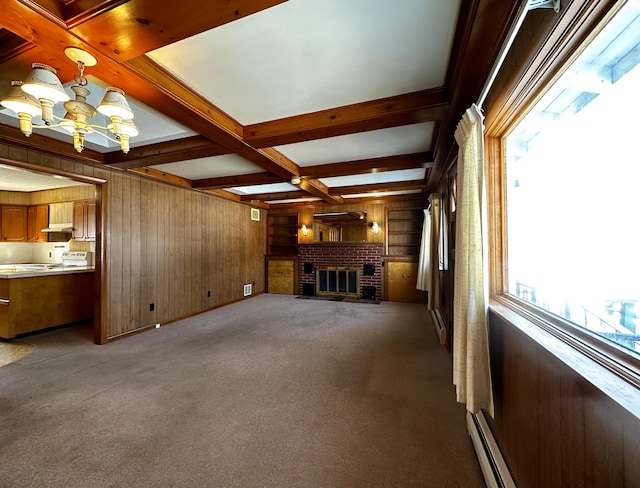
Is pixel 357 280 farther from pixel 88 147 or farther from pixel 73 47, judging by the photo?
pixel 73 47

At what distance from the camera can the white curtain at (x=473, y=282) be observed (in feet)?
4.62

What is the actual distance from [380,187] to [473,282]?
3761 millimetres

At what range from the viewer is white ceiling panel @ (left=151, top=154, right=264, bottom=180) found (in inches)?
140

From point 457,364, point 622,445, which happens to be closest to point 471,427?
point 457,364

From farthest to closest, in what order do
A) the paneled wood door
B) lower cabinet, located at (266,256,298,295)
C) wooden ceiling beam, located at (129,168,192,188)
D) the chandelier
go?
lower cabinet, located at (266,256,298,295) < the paneled wood door < wooden ceiling beam, located at (129,168,192,188) < the chandelier

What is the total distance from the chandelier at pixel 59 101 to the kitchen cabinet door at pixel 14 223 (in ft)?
18.4

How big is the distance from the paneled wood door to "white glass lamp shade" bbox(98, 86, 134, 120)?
5343mm

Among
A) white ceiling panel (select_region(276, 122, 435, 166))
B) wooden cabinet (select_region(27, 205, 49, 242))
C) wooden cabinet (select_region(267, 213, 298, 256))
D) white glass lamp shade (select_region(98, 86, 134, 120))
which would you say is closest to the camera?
white glass lamp shade (select_region(98, 86, 134, 120))

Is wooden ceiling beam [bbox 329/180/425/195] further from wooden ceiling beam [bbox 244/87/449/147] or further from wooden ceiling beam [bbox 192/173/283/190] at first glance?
wooden ceiling beam [bbox 244/87/449/147]

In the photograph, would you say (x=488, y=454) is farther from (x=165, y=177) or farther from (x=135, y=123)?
(x=165, y=177)

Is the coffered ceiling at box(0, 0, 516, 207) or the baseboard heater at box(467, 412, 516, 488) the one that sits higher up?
the coffered ceiling at box(0, 0, 516, 207)

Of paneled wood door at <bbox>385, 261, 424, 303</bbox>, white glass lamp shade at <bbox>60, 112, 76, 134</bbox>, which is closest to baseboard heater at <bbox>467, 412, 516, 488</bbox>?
white glass lamp shade at <bbox>60, 112, 76, 134</bbox>

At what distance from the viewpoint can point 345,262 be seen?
6.41 meters

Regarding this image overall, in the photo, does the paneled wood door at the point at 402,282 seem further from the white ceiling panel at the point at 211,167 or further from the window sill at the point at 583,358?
the window sill at the point at 583,358
